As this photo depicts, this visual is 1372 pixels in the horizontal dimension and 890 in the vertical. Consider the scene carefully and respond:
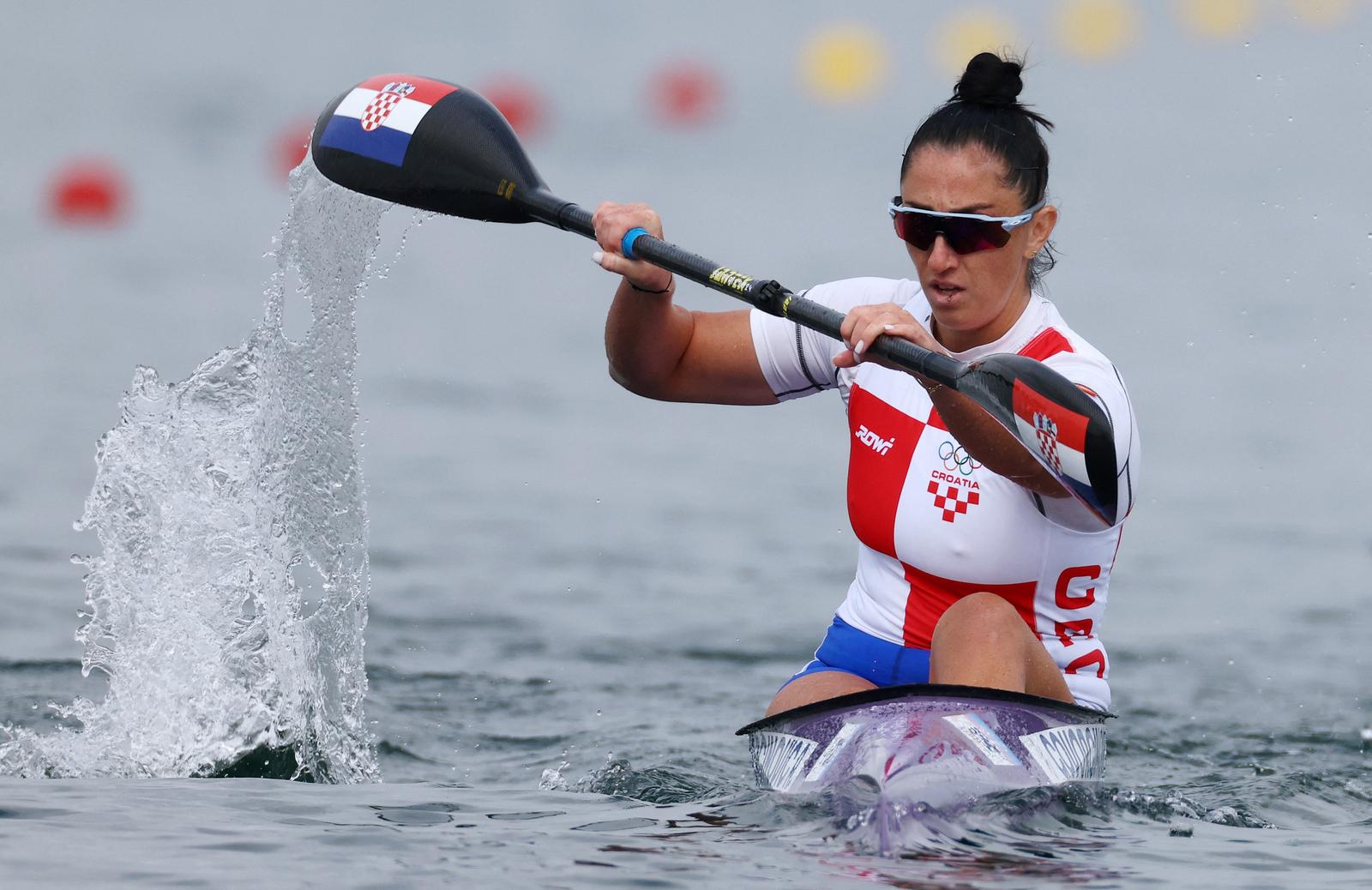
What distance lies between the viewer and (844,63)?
18375mm

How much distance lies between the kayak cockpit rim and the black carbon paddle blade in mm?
347

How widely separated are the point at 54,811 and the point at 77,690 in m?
1.64

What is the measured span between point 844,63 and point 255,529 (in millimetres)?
14720

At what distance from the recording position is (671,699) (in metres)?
5.27

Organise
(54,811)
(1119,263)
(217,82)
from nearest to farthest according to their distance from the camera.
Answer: (54,811)
(1119,263)
(217,82)

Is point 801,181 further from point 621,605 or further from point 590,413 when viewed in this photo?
point 621,605

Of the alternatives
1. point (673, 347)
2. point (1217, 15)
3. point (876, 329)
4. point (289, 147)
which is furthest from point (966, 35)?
point (876, 329)

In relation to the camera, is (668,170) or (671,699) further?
(668,170)

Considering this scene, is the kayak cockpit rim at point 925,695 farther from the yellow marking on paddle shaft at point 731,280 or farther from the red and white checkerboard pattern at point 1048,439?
the yellow marking on paddle shaft at point 731,280

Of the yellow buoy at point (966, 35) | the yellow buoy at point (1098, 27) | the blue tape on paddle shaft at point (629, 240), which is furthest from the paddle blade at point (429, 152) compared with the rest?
the yellow buoy at point (1098, 27)

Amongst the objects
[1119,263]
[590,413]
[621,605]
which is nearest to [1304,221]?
[1119,263]

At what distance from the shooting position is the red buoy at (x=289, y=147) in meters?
14.4

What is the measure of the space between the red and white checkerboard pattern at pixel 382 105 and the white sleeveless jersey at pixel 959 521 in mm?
1112

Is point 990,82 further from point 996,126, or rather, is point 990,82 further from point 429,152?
point 429,152
